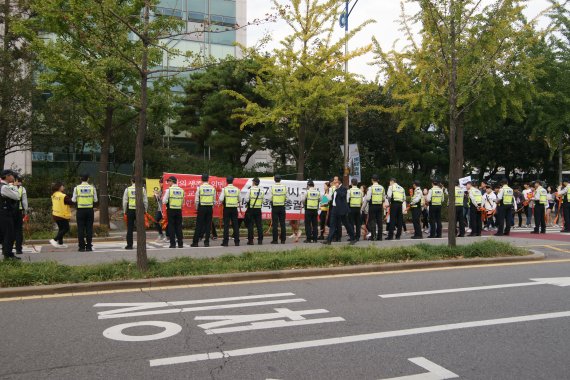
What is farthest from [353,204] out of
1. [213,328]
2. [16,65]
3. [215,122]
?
[16,65]

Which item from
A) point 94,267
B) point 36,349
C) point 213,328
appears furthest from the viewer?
point 94,267

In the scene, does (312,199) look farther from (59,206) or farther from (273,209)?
(59,206)

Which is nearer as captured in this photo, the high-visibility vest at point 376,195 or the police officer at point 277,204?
the police officer at point 277,204

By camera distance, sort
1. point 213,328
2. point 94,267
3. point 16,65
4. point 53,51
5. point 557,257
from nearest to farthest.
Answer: point 213,328
point 94,267
point 557,257
point 53,51
point 16,65

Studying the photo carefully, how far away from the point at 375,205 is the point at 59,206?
8515 millimetres

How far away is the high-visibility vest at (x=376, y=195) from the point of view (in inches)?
564

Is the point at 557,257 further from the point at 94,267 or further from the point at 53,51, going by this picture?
the point at 53,51

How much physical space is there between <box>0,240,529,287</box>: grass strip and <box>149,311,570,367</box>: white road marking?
3460 mm

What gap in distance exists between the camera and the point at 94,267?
8.02 meters

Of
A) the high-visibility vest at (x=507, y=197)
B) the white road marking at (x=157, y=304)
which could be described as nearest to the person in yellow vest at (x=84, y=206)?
the white road marking at (x=157, y=304)

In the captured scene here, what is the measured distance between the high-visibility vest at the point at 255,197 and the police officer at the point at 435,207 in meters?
5.46

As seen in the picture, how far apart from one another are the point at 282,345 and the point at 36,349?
241 centimetres

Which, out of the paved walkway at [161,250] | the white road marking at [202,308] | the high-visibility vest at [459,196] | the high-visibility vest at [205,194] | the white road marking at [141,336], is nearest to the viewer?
the white road marking at [141,336]

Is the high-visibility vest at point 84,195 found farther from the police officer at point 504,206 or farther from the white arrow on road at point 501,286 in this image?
the police officer at point 504,206
